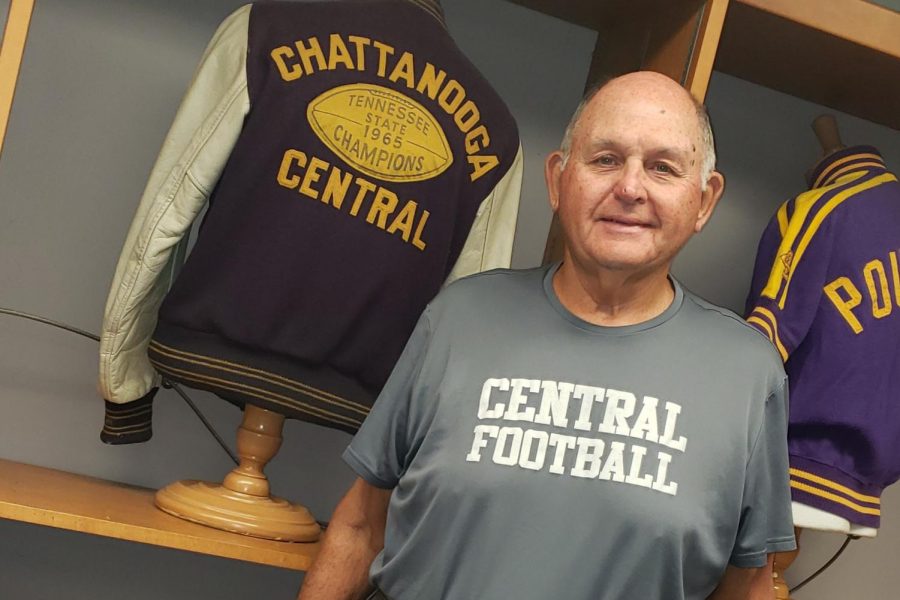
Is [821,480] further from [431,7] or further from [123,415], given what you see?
[123,415]

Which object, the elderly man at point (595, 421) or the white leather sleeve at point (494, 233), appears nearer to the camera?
the elderly man at point (595, 421)

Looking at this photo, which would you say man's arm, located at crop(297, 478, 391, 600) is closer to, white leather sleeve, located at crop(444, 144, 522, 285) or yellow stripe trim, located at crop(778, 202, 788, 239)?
white leather sleeve, located at crop(444, 144, 522, 285)

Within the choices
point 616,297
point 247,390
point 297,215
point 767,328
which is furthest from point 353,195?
point 767,328

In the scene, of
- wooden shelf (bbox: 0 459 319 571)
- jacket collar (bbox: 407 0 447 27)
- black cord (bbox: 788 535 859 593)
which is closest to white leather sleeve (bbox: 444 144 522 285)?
jacket collar (bbox: 407 0 447 27)

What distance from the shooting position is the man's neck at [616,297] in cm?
125

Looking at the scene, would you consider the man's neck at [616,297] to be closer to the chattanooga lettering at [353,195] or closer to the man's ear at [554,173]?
the man's ear at [554,173]

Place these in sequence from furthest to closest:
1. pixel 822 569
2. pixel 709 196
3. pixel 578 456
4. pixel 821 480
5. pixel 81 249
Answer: pixel 822 569 → pixel 81 249 → pixel 821 480 → pixel 709 196 → pixel 578 456

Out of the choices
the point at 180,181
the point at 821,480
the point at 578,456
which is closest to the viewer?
the point at 578,456

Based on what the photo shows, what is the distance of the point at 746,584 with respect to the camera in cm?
125

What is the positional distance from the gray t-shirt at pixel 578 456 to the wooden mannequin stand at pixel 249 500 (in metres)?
0.25

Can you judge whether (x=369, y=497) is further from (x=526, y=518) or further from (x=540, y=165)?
(x=540, y=165)

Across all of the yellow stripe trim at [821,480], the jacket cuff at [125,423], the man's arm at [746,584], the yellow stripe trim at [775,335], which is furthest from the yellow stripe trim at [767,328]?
the jacket cuff at [125,423]

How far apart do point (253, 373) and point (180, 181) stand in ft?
0.86

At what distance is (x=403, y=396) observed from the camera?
128 centimetres
